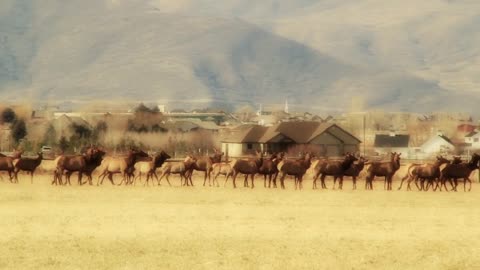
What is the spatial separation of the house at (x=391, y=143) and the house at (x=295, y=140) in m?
25.0

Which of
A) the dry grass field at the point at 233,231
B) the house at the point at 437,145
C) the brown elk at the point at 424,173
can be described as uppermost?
the house at the point at 437,145

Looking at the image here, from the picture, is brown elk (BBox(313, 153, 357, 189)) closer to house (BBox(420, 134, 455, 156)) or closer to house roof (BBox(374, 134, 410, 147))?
house (BBox(420, 134, 455, 156))

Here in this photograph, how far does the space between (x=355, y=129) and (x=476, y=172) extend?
117513 millimetres

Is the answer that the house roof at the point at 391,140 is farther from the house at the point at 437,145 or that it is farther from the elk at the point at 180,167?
the elk at the point at 180,167

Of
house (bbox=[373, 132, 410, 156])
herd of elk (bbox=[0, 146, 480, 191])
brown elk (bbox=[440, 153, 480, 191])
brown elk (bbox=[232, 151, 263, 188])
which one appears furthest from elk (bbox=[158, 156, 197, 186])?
house (bbox=[373, 132, 410, 156])

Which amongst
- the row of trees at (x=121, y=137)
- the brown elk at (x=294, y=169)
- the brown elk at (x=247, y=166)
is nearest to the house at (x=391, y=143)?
the row of trees at (x=121, y=137)

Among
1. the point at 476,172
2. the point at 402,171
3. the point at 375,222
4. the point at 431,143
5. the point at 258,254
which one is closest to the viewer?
the point at 258,254

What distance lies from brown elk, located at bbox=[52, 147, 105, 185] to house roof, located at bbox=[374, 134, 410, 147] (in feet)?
318

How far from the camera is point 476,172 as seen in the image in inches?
3157

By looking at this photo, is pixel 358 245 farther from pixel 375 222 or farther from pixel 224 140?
pixel 224 140

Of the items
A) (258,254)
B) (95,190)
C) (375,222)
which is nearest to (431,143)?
(95,190)

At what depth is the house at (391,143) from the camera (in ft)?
514

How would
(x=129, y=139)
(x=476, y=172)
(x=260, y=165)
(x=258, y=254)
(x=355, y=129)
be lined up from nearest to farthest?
(x=258, y=254) < (x=260, y=165) < (x=476, y=172) < (x=129, y=139) < (x=355, y=129)

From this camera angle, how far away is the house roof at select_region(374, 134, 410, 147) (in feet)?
528
